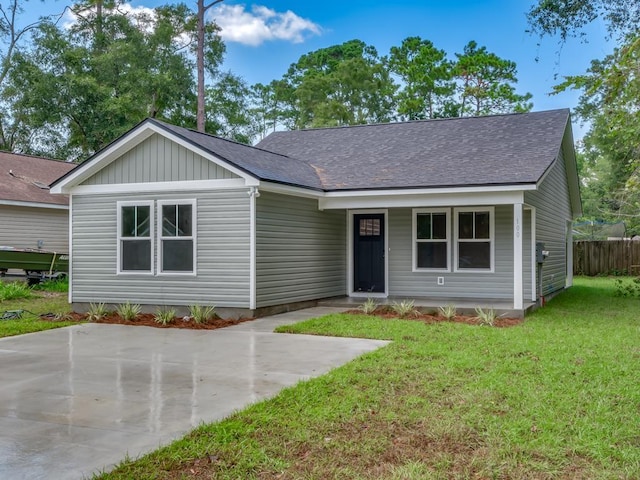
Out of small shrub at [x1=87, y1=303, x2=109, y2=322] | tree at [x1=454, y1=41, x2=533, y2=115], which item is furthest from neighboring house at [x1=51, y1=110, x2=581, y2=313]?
tree at [x1=454, y1=41, x2=533, y2=115]

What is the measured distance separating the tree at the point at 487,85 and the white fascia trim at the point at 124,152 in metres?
24.9

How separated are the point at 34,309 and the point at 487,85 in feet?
89.8

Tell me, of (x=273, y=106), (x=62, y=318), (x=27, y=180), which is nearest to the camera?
(x=62, y=318)

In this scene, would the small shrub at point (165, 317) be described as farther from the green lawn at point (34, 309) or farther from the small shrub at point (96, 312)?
the green lawn at point (34, 309)

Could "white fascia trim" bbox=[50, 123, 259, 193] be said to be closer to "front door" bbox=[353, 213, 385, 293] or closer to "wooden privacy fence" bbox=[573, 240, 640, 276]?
"front door" bbox=[353, 213, 385, 293]

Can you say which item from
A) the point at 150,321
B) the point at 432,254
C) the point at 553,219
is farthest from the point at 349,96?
the point at 150,321

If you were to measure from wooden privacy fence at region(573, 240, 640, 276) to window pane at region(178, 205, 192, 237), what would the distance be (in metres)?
17.8

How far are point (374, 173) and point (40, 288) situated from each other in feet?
33.2

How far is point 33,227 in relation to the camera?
1848 centimetres

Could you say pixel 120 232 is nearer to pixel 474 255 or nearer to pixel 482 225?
pixel 474 255

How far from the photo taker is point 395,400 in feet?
17.0

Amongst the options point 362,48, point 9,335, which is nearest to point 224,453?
point 9,335

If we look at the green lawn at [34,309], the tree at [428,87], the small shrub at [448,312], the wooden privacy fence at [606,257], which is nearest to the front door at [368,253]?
the small shrub at [448,312]

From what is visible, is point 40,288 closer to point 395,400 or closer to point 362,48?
point 395,400
